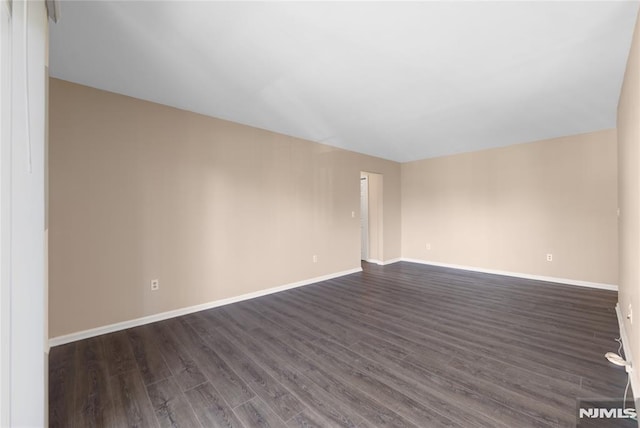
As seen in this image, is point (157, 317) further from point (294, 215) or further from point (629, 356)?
point (629, 356)

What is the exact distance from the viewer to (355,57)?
2111 mm

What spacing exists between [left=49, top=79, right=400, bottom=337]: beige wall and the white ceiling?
309 millimetres

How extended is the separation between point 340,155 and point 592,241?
4066 millimetres

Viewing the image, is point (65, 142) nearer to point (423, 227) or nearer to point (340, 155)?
point (340, 155)

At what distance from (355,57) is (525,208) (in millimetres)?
4134

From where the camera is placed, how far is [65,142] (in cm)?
233

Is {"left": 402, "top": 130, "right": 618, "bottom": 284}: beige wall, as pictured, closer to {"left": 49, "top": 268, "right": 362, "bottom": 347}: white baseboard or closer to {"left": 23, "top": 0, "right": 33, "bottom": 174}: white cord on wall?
{"left": 49, "top": 268, "right": 362, "bottom": 347}: white baseboard

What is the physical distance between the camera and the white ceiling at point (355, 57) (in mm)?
1639

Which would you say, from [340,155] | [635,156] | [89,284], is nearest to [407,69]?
[635,156]

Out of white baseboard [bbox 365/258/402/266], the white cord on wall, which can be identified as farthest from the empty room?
white baseboard [bbox 365/258/402/266]

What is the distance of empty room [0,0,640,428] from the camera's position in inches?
57.7

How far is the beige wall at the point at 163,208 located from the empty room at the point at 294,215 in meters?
0.02

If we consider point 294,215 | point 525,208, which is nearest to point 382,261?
point 294,215

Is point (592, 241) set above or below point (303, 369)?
above
